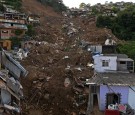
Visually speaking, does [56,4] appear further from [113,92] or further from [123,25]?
[113,92]

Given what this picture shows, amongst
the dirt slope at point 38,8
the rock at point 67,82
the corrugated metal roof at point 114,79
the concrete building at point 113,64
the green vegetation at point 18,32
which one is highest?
the dirt slope at point 38,8

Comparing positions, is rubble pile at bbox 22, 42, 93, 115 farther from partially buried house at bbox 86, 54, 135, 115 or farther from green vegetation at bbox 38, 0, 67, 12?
green vegetation at bbox 38, 0, 67, 12

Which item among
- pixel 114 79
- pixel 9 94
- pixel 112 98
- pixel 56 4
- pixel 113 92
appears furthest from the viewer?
pixel 56 4

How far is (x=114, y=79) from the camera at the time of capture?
2214 cm

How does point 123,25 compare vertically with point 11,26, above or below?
below

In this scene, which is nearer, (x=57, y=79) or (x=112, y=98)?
(x=112, y=98)

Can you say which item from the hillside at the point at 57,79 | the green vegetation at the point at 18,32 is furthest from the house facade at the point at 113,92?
the green vegetation at the point at 18,32

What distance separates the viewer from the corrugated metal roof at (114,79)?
20.9 meters

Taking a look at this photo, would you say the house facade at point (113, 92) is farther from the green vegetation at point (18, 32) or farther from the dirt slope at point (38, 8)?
the dirt slope at point (38, 8)

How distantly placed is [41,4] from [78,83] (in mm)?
59537

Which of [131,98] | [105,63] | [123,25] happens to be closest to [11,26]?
[123,25]

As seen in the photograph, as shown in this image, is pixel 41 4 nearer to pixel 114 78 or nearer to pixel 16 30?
pixel 16 30

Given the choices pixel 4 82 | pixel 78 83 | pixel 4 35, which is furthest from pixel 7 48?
pixel 4 82

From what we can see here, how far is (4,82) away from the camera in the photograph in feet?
67.5
